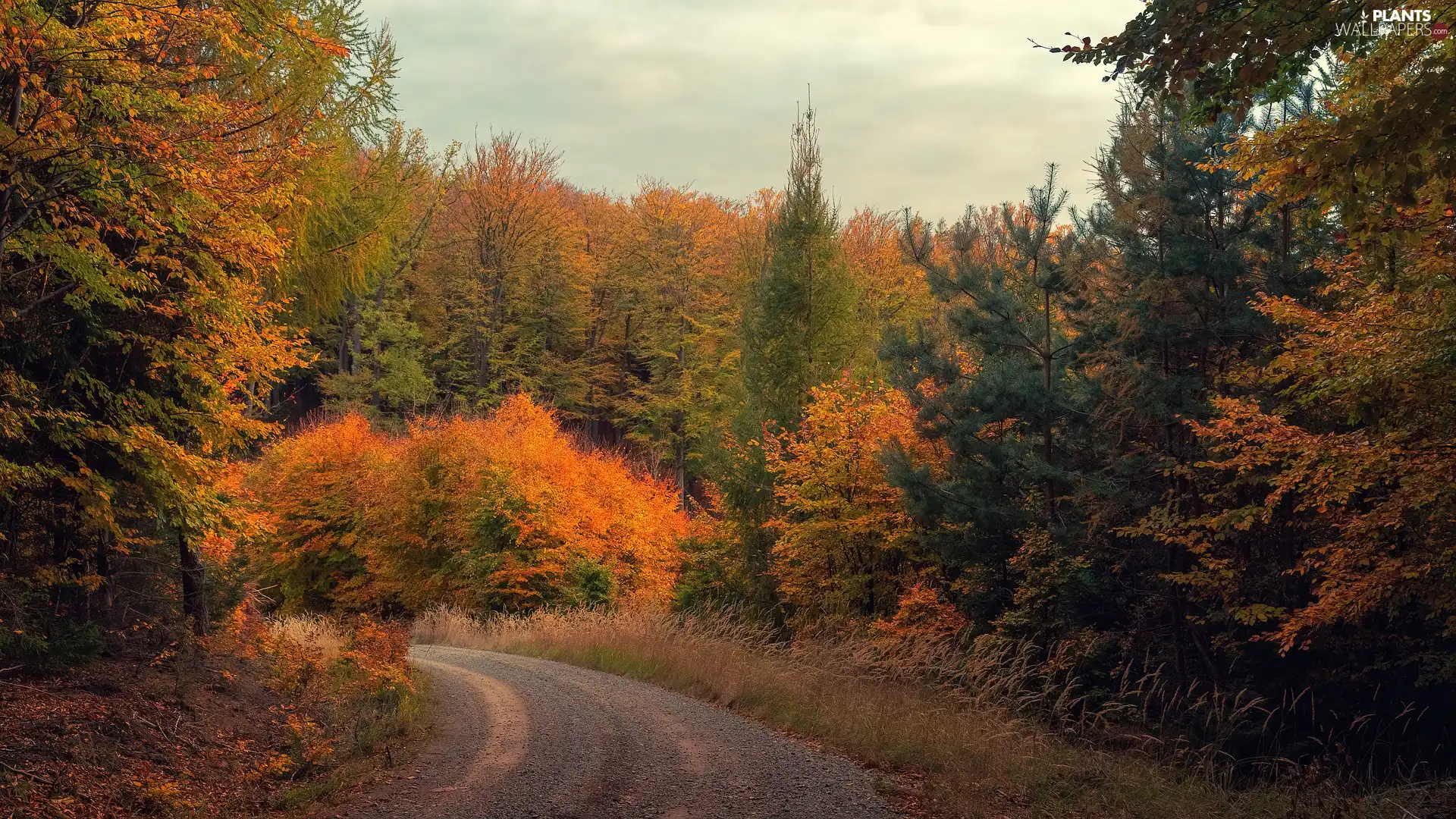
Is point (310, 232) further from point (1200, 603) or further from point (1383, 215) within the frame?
point (1200, 603)

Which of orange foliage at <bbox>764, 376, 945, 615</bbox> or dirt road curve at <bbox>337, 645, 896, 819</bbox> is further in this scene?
orange foliage at <bbox>764, 376, 945, 615</bbox>

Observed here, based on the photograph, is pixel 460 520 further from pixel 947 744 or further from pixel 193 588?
pixel 947 744

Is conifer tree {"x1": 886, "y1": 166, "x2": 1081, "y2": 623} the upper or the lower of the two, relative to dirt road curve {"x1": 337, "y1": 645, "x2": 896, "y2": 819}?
upper

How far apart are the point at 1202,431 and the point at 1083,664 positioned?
429 centimetres

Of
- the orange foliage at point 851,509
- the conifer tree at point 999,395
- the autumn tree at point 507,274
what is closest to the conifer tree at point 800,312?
the orange foliage at point 851,509

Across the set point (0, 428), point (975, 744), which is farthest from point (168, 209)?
point (975, 744)

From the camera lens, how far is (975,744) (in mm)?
8688

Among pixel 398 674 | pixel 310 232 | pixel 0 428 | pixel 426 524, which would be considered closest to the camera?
pixel 0 428

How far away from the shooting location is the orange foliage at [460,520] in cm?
2570

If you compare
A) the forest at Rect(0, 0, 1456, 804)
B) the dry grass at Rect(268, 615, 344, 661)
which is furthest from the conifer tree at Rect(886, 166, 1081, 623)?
the dry grass at Rect(268, 615, 344, 661)

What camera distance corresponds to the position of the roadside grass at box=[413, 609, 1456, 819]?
7281 mm

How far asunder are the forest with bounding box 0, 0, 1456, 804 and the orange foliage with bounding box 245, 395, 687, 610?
0.54 ft

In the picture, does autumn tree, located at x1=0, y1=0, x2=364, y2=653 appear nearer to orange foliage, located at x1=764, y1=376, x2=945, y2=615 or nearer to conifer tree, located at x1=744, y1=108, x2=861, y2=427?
orange foliage, located at x1=764, y1=376, x2=945, y2=615

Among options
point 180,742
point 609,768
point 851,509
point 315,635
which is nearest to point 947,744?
point 609,768
